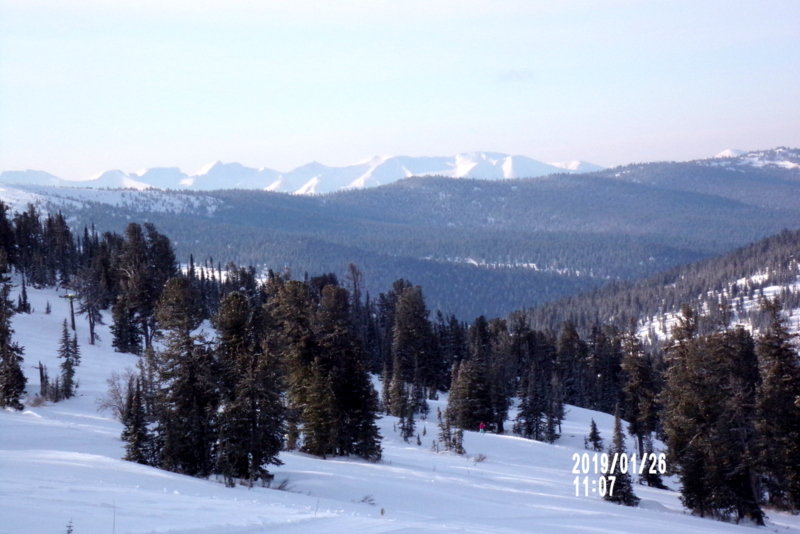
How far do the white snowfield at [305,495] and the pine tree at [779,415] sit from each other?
1665mm

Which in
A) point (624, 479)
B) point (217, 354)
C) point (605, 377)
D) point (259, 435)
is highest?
point (217, 354)

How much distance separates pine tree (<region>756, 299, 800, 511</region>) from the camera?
109 ft

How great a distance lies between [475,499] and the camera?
26766mm

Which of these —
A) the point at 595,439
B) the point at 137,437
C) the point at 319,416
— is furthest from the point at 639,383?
the point at 137,437

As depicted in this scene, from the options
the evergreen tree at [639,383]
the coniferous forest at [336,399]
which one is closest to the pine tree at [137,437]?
the coniferous forest at [336,399]

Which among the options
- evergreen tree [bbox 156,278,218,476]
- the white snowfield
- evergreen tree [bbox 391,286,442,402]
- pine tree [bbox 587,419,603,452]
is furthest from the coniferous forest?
evergreen tree [bbox 391,286,442,402]

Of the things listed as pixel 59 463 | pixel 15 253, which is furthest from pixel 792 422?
pixel 15 253

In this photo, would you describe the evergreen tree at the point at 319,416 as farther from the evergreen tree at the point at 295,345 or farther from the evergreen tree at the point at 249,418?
the evergreen tree at the point at 249,418

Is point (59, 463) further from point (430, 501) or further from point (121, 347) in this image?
point (121, 347)

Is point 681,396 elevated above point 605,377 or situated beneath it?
elevated above

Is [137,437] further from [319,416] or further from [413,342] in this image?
[413,342]

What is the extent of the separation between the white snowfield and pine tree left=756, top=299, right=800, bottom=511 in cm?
167

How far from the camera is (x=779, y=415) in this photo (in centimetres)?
3450

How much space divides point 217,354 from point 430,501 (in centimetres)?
1052
